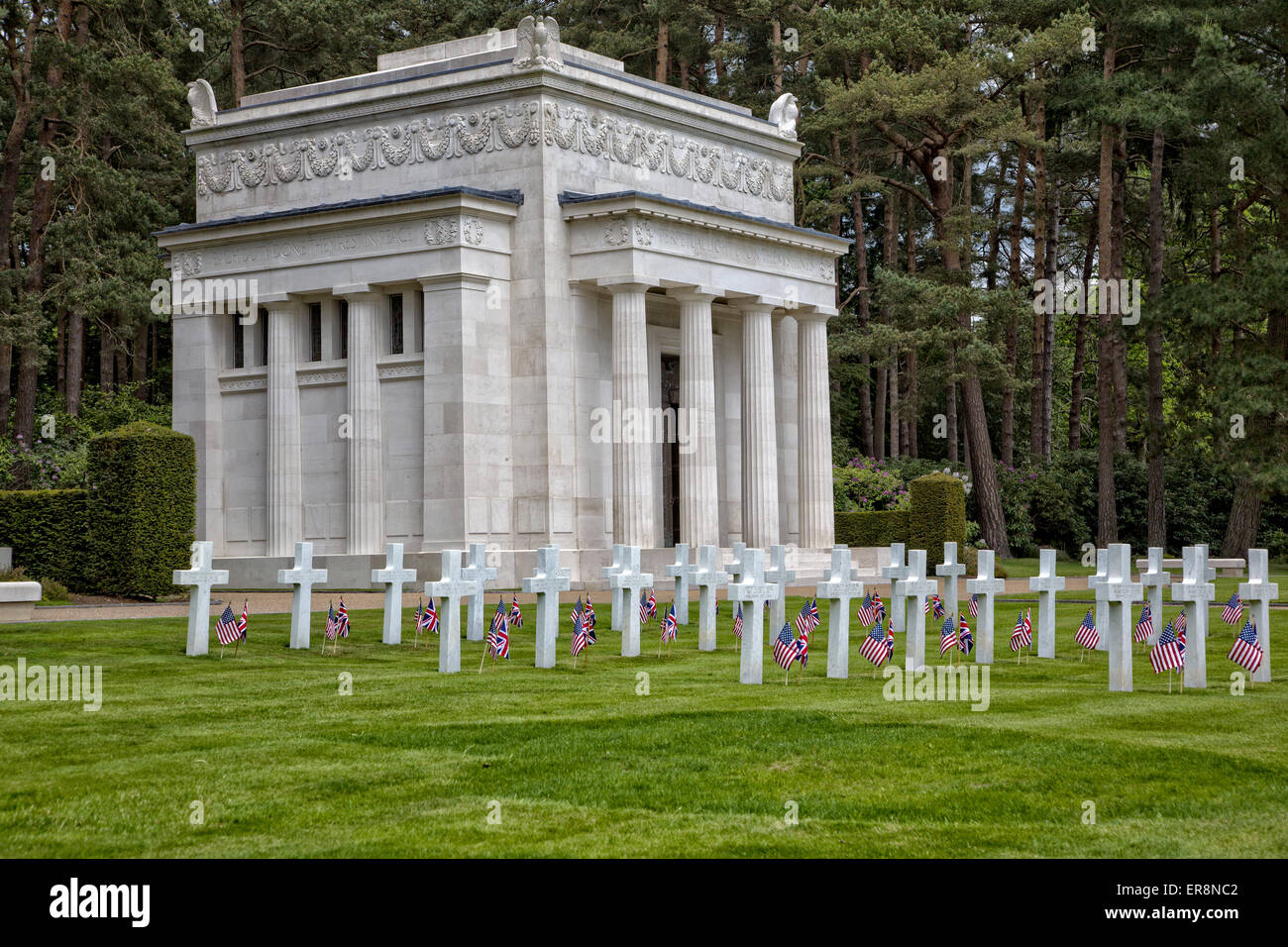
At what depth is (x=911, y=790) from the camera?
11.9 metres

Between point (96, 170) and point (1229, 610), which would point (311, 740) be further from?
point (96, 170)

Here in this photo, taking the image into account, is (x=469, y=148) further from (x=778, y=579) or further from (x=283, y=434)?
(x=778, y=579)

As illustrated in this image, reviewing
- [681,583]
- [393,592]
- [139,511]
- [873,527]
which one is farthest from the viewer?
[873,527]

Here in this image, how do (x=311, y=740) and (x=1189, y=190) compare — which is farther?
(x=1189, y=190)

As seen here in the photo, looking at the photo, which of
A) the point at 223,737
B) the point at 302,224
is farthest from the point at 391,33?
the point at 223,737

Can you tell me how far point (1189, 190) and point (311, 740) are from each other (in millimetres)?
50909

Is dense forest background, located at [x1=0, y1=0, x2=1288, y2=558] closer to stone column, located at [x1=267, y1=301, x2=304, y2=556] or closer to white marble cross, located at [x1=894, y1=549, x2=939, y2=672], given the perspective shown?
stone column, located at [x1=267, y1=301, x2=304, y2=556]

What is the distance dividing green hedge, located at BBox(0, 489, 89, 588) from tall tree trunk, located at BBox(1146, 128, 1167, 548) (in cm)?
3407

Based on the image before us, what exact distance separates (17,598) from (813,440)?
2579 centimetres

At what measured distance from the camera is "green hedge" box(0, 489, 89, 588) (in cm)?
3381

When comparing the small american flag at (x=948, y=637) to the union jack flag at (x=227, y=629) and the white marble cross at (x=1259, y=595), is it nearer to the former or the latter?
the white marble cross at (x=1259, y=595)

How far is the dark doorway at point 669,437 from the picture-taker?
155 ft

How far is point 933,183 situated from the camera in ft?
191

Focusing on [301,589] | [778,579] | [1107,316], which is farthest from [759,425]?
[301,589]
